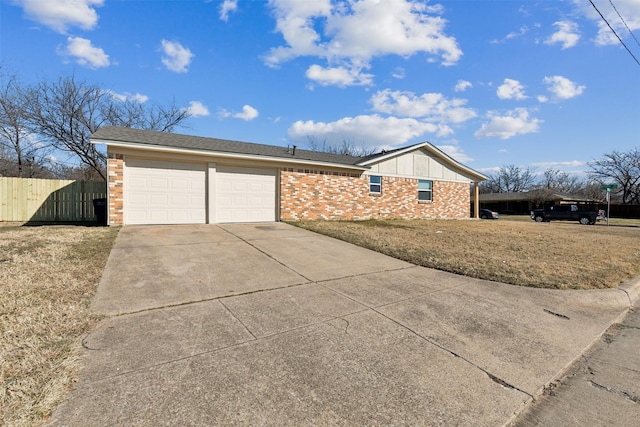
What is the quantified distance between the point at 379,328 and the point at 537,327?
1.99 meters

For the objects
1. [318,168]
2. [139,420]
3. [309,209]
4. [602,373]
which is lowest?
[602,373]

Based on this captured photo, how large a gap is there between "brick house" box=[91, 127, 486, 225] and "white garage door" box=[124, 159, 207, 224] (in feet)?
0.09

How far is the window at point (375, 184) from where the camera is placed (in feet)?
52.9

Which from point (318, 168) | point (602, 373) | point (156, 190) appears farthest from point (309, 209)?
point (602, 373)

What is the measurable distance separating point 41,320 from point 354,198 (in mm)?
13243

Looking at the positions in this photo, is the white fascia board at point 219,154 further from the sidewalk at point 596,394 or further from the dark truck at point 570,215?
the dark truck at point 570,215

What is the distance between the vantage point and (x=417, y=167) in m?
17.9

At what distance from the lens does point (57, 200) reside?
1276 cm

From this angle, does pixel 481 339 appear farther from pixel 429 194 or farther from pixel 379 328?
pixel 429 194

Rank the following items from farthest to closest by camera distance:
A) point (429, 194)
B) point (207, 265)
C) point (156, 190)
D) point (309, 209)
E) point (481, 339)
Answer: point (429, 194) < point (309, 209) < point (156, 190) < point (207, 265) < point (481, 339)

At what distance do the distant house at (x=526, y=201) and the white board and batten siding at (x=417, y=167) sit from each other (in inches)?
1136

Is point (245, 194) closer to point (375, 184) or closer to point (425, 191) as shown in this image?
point (375, 184)

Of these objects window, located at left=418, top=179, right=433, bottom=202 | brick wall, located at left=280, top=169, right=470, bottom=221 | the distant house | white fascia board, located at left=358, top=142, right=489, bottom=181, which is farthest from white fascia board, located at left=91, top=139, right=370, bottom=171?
the distant house

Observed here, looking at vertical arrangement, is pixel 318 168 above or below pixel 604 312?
above
